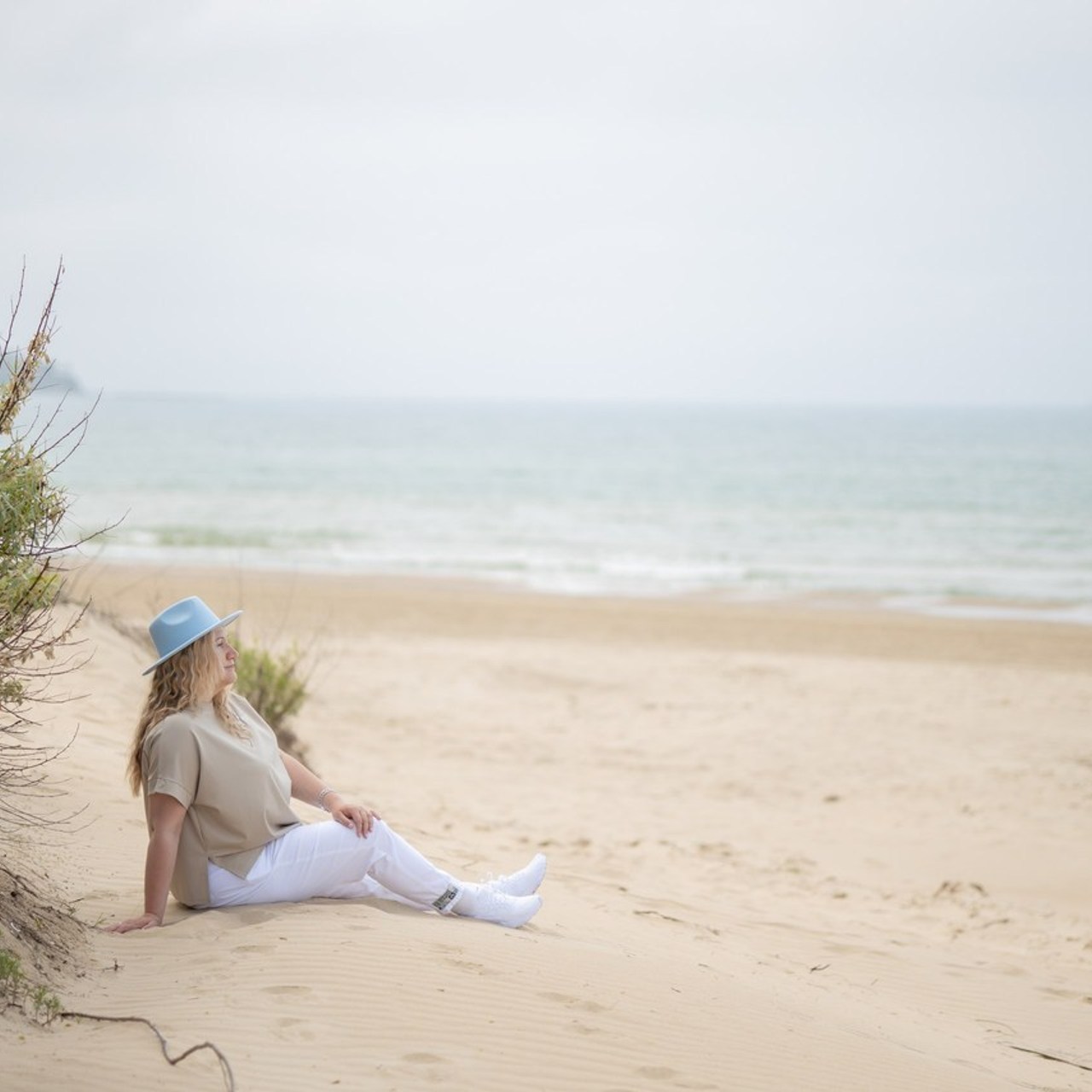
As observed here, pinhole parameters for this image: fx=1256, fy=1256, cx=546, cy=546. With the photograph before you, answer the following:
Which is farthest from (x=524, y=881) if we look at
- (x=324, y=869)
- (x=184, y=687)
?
(x=184, y=687)

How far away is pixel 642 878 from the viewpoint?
7.22 metres

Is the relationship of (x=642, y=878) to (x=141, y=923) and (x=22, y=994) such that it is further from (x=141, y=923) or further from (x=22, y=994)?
(x=22, y=994)

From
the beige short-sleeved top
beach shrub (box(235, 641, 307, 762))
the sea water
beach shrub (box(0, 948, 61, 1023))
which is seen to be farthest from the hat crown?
beach shrub (box(235, 641, 307, 762))

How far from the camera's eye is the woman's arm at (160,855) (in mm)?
4195

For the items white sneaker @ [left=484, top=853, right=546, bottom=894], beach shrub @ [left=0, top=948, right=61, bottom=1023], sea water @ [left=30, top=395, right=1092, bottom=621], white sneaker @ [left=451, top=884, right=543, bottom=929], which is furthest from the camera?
sea water @ [left=30, top=395, right=1092, bottom=621]

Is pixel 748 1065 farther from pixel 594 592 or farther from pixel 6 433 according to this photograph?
pixel 594 592

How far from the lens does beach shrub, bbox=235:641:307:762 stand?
934 centimetres

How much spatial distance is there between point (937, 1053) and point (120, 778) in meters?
4.25

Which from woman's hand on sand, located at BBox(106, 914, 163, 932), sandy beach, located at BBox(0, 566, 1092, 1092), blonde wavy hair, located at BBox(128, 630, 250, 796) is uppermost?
blonde wavy hair, located at BBox(128, 630, 250, 796)

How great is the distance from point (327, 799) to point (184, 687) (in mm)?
694

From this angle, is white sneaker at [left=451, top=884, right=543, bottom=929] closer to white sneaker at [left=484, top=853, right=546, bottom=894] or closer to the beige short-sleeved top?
white sneaker at [left=484, top=853, right=546, bottom=894]

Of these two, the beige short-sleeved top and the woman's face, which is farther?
the woman's face

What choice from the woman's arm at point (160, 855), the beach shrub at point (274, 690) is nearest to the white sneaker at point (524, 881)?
the woman's arm at point (160, 855)

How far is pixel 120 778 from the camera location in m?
6.62
